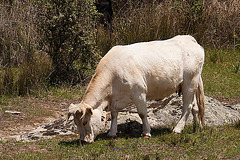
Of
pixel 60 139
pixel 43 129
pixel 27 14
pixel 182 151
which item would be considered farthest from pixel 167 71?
pixel 27 14

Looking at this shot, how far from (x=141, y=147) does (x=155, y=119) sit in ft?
6.86

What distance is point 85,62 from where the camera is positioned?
12.9m

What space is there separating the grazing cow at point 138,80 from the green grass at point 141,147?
0.33 meters

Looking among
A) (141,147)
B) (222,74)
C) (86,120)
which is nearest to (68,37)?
(222,74)

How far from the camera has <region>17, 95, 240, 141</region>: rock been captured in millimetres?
8484

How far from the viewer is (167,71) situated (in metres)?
7.89

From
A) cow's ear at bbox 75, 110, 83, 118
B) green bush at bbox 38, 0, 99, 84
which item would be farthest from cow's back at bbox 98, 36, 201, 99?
green bush at bbox 38, 0, 99, 84

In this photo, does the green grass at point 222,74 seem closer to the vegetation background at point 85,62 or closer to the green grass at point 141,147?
the vegetation background at point 85,62

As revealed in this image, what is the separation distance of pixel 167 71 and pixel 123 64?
3.38ft

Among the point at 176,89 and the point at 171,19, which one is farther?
the point at 171,19

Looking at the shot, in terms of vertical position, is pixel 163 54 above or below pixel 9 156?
above

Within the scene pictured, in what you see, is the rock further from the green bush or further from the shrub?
the green bush

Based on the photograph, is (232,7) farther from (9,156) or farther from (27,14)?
(9,156)

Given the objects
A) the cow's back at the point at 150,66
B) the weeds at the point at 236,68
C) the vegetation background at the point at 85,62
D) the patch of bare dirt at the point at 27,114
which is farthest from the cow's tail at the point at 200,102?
the weeds at the point at 236,68
